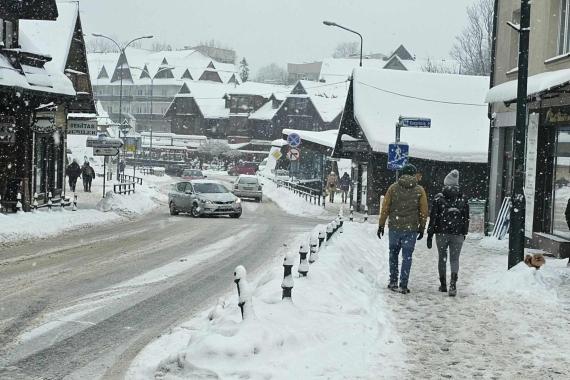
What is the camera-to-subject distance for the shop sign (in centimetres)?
2113

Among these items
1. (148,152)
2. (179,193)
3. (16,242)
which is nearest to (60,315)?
(16,242)

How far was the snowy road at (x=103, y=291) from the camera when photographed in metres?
6.81

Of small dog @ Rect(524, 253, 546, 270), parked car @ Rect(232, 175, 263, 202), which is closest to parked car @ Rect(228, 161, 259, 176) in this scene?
parked car @ Rect(232, 175, 263, 202)

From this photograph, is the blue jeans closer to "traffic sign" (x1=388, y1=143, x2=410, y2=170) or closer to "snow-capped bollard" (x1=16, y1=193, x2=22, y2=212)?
"traffic sign" (x1=388, y1=143, x2=410, y2=170)

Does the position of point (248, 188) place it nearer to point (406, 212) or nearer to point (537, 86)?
point (537, 86)

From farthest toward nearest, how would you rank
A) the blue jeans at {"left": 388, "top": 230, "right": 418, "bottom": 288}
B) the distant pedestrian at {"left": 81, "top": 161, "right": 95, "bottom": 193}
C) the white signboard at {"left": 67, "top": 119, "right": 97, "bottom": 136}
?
the distant pedestrian at {"left": 81, "top": 161, "right": 95, "bottom": 193}, the white signboard at {"left": 67, "top": 119, "right": 97, "bottom": 136}, the blue jeans at {"left": 388, "top": 230, "right": 418, "bottom": 288}

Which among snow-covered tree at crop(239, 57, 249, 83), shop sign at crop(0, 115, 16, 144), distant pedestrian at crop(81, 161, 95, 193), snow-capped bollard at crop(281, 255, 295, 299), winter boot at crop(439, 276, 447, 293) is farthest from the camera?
snow-covered tree at crop(239, 57, 249, 83)

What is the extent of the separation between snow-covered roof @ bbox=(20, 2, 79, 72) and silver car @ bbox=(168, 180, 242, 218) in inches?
276

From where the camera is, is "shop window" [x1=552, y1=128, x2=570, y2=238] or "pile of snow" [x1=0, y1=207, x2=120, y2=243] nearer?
"shop window" [x1=552, y1=128, x2=570, y2=238]

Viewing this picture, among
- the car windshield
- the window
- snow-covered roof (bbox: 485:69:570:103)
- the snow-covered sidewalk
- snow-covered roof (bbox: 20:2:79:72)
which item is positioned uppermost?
snow-covered roof (bbox: 20:2:79:72)

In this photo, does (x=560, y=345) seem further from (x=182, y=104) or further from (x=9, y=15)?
(x=182, y=104)

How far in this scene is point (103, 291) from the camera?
10234mm

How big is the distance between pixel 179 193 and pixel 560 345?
22.9 m

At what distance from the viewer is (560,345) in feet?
25.2
